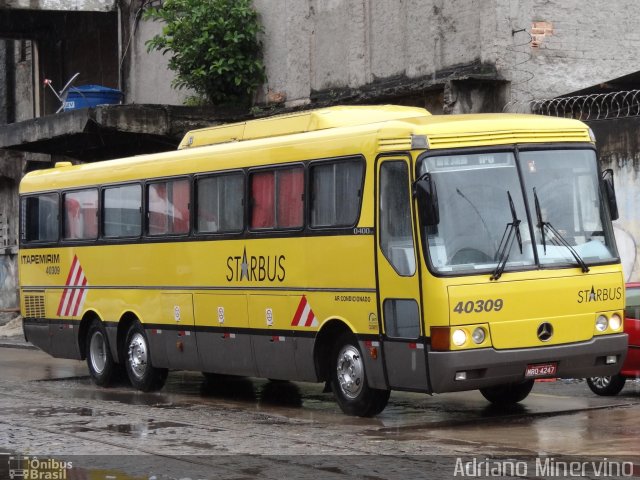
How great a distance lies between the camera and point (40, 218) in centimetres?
2034

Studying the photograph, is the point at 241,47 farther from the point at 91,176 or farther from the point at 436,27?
the point at 91,176

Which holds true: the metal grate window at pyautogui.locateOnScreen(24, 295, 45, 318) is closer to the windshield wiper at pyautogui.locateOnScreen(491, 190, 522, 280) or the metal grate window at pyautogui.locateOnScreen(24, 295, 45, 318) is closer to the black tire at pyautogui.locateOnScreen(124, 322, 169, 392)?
the black tire at pyautogui.locateOnScreen(124, 322, 169, 392)

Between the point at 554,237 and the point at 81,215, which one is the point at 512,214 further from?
the point at 81,215

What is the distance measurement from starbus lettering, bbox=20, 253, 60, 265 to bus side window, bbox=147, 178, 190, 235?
3.00m

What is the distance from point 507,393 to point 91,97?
48.1ft

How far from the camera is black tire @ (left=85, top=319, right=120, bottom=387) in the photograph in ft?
60.3

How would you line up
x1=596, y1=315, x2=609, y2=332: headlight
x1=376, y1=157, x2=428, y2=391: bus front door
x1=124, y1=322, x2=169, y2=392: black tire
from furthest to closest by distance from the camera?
x1=124, y1=322, x2=169, y2=392: black tire
x1=596, y1=315, x2=609, y2=332: headlight
x1=376, y1=157, x2=428, y2=391: bus front door

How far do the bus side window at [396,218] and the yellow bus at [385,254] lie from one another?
0.02m

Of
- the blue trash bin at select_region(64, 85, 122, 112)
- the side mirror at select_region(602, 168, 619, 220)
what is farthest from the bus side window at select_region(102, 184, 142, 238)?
the blue trash bin at select_region(64, 85, 122, 112)

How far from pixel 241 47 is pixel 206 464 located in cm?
1608

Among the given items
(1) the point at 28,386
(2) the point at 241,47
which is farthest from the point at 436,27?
(1) the point at 28,386

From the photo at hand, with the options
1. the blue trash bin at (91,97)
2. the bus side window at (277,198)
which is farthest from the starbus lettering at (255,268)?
the blue trash bin at (91,97)

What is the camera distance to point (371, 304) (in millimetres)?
13164

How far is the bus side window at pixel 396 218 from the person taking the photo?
12719 mm
